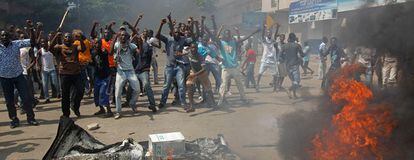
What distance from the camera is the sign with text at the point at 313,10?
24408 mm

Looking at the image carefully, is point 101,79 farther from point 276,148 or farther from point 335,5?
point 335,5

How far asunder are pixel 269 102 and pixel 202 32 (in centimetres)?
246

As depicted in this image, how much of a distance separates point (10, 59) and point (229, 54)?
4.85 meters

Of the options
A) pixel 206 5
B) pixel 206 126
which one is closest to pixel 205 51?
pixel 206 126

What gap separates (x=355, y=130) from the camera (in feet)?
14.9

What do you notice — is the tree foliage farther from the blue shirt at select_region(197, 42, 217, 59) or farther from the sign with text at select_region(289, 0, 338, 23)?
the blue shirt at select_region(197, 42, 217, 59)

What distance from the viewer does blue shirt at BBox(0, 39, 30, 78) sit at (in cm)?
745

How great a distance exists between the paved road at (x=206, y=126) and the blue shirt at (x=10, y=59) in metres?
1.11

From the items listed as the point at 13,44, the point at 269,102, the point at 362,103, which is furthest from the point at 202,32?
the point at 362,103

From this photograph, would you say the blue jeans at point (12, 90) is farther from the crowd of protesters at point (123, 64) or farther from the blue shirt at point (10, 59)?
the blue shirt at point (10, 59)

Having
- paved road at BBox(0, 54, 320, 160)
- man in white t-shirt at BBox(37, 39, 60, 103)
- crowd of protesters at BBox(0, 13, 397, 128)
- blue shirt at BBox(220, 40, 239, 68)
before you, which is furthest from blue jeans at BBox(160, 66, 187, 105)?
man in white t-shirt at BBox(37, 39, 60, 103)

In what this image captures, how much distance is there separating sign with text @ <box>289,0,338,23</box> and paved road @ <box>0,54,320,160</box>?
1533cm

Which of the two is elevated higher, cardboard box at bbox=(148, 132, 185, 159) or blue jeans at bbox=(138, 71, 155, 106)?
blue jeans at bbox=(138, 71, 155, 106)

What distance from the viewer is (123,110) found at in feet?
30.8
